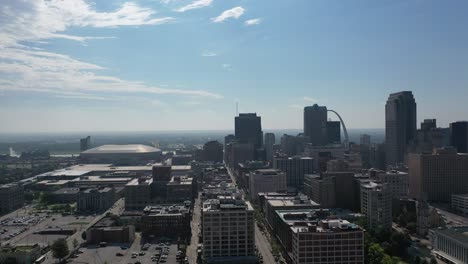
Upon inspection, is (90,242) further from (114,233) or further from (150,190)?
(150,190)

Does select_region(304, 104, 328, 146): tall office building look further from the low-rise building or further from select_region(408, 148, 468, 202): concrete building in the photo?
the low-rise building

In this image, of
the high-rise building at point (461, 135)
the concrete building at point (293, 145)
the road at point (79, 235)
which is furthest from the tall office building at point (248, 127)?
the road at point (79, 235)

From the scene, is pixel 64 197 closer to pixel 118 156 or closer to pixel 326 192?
pixel 326 192

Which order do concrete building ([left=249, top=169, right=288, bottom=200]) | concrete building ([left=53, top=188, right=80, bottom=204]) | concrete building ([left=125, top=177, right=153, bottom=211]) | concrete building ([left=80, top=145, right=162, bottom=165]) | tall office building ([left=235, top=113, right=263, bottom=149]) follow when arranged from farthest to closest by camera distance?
concrete building ([left=80, top=145, right=162, bottom=165]) < tall office building ([left=235, top=113, right=263, bottom=149]) < concrete building ([left=53, top=188, right=80, bottom=204]) < concrete building ([left=249, top=169, right=288, bottom=200]) < concrete building ([left=125, top=177, right=153, bottom=211])

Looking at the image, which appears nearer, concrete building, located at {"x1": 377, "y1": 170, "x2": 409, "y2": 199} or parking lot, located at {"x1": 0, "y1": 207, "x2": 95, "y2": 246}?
parking lot, located at {"x1": 0, "y1": 207, "x2": 95, "y2": 246}

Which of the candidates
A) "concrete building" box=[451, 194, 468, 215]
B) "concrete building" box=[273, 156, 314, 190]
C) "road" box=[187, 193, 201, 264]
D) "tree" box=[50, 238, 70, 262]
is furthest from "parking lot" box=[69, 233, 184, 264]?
"concrete building" box=[273, 156, 314, 190]

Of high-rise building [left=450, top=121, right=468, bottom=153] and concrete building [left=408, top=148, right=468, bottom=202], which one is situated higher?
high-rise building [left=450, top=121, right=468, bottom=153]

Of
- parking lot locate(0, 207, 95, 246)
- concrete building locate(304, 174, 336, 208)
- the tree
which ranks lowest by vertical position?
parking lot locate(0, 207, 95, 246)
